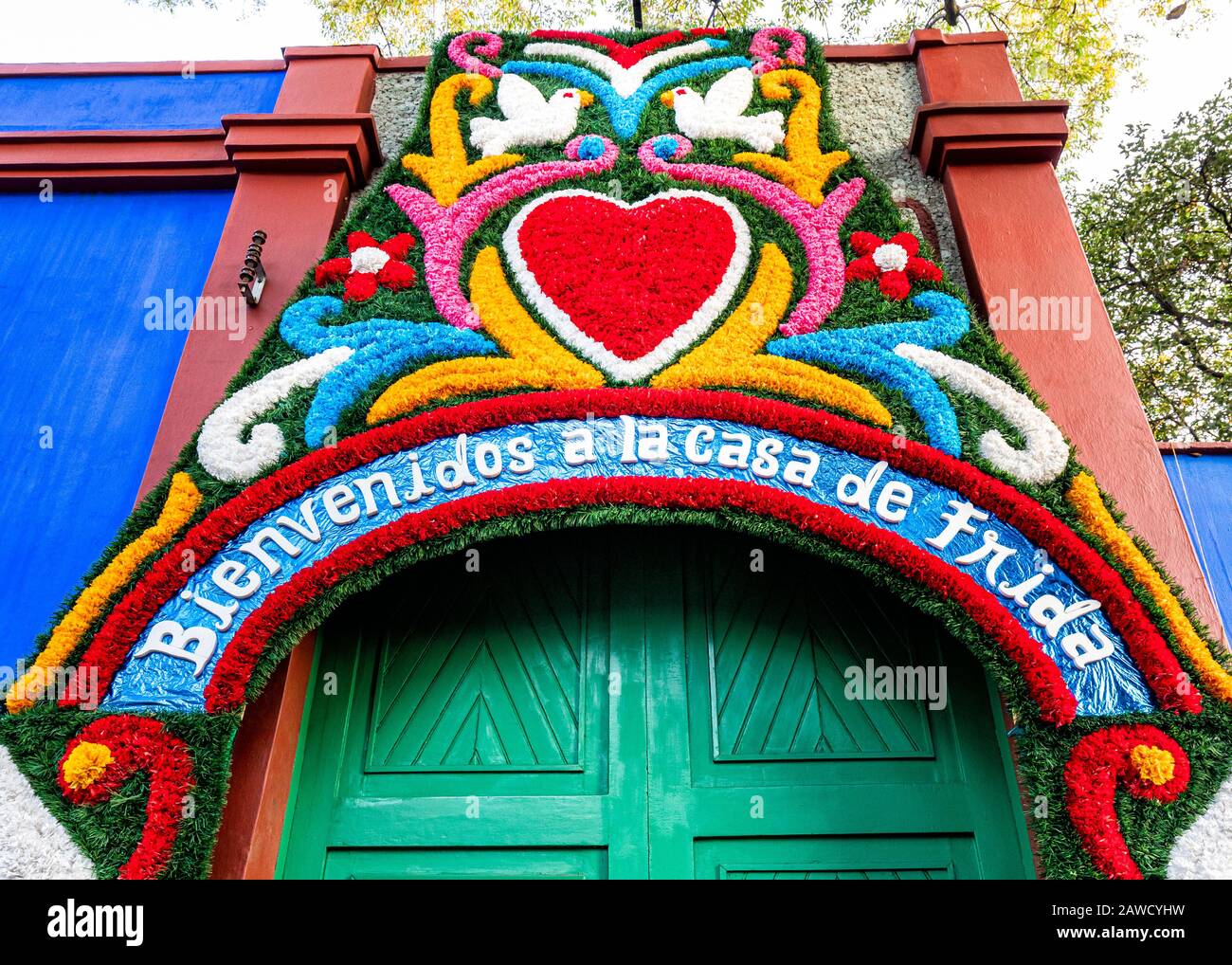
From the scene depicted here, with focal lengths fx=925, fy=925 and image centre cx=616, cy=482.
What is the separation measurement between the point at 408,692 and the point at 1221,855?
8.56 feet

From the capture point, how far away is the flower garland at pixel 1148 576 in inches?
111

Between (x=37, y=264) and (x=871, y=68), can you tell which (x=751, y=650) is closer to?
(x=871, y=68)

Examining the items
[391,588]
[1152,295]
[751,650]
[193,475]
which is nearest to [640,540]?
[751,650]

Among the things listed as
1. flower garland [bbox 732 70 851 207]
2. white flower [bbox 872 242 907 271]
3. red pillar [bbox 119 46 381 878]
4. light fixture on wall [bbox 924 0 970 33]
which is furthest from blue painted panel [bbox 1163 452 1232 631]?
light fixture on wall [bbox 924 0 970 33]

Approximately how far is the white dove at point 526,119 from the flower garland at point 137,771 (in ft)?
8.91

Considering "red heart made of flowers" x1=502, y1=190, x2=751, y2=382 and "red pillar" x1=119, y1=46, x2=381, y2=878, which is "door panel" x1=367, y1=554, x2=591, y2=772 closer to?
"red pillar" x1=119, y1=46, x2=381, y2=878

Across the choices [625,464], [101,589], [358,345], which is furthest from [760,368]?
[101,589]

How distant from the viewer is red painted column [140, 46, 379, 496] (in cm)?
373

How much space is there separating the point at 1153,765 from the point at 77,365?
424cm

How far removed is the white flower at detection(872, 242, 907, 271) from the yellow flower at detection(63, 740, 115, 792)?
3.17 meters

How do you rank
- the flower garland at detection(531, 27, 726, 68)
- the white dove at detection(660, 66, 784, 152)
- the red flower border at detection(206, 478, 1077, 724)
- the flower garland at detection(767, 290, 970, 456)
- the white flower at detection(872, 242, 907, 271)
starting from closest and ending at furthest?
the red flower border at detection(206, 478, 1077, 724), the flower garland at detection(767, 290, 970, 456), the white flower at detection(872, 242, 907, 271), the white dove at detection(660, 66, 784, 152), the flower garland at detection(531, 27, 726, 68)

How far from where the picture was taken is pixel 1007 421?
3248mm

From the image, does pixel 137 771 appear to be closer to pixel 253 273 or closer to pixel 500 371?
pixel 500 371

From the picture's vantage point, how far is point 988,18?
938 centimetres
